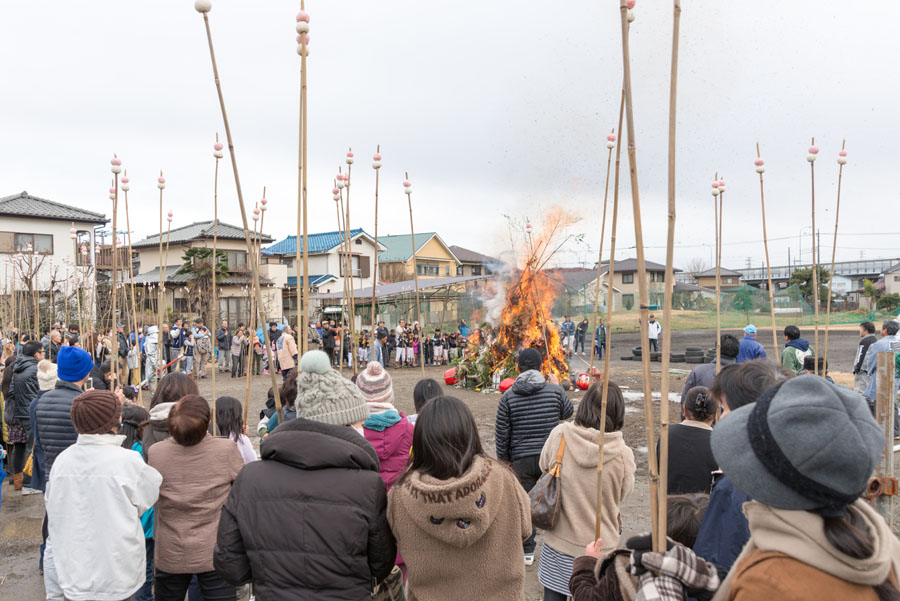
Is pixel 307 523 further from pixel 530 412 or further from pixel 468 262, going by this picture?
pixel 468 262

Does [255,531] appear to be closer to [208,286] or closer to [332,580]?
[332,580]

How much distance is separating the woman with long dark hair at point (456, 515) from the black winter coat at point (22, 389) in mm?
5758

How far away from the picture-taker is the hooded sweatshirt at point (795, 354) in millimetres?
8297

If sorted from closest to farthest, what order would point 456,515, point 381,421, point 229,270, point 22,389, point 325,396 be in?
point 456,515 → point 325,396 → point 381,421 → point 22,389 → point 229,270

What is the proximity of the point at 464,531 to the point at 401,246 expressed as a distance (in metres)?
46.2

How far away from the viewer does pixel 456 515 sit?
2055mm

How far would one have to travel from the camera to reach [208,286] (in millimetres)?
25719

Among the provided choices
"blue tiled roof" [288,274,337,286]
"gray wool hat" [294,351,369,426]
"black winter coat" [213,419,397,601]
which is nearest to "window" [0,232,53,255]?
"blue tiled roof" [288,274,337,286]

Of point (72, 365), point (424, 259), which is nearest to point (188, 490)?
point (72, 365)

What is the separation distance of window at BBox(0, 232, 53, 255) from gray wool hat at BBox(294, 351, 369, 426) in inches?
1055

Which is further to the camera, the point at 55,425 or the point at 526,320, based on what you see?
the point at 526,320

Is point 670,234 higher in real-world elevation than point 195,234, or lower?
lower

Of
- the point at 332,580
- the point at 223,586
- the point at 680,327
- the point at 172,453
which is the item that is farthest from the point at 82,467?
the point at 680,327

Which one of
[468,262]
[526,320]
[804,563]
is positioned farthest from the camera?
[468,262]
